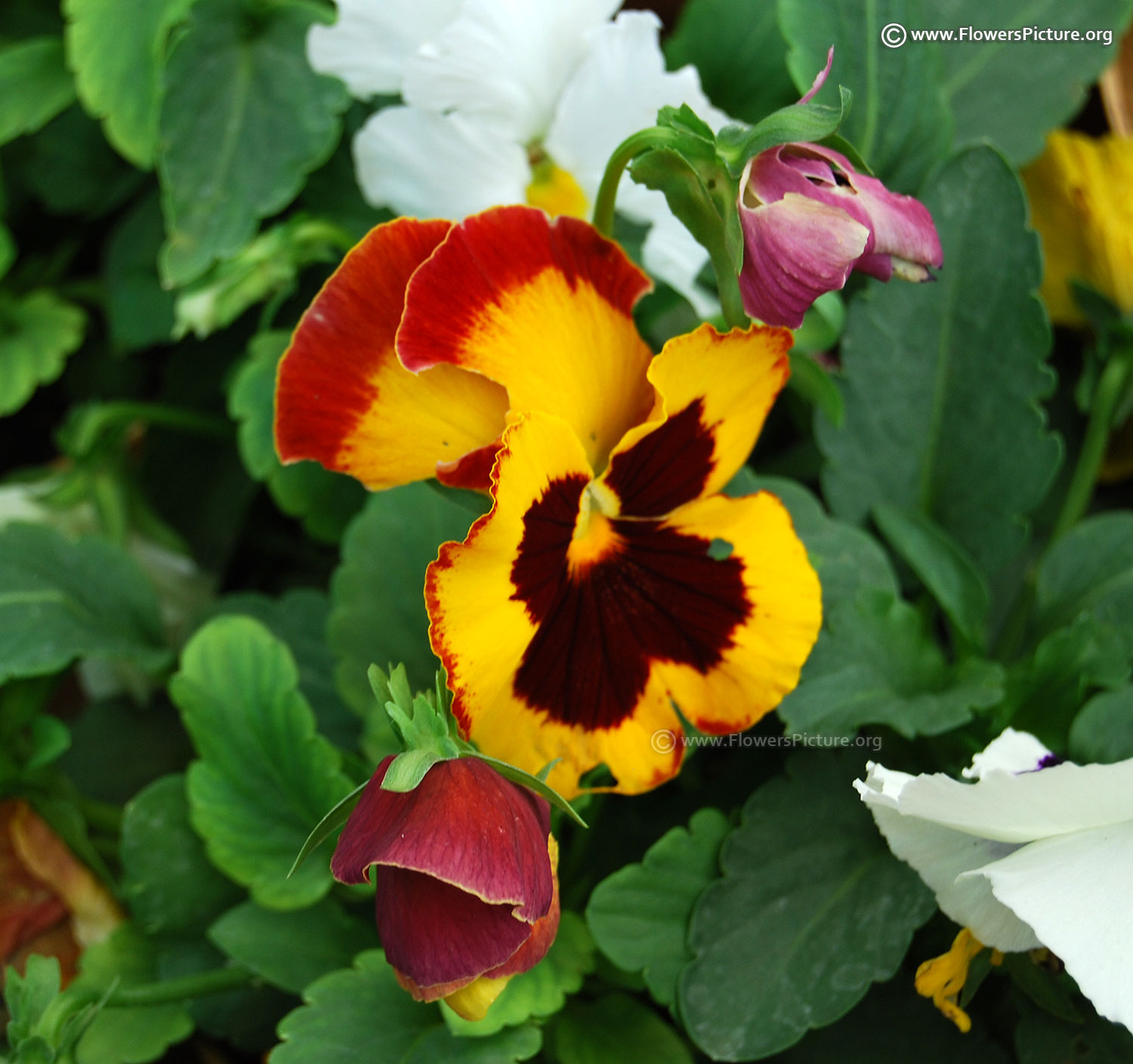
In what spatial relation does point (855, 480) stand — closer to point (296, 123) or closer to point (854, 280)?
point (854, 280)

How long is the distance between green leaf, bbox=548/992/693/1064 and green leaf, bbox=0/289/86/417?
0.60 m

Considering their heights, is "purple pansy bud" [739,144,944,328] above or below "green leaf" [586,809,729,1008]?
above

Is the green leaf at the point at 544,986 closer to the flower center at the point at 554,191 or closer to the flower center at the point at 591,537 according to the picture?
the flower center at the point at 591,537

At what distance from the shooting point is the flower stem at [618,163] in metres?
0.43

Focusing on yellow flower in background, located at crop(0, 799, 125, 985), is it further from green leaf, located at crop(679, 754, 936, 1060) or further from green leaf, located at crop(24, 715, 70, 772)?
green leaf, located at crop(679, 754, 936, 1060)

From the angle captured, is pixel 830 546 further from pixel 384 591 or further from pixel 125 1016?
pixel 125 1016

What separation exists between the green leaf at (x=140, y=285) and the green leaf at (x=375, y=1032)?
1.78 ft

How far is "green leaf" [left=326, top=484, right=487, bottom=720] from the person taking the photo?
2.18 ft

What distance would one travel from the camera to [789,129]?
1.33 feet

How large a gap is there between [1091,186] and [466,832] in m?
0.69

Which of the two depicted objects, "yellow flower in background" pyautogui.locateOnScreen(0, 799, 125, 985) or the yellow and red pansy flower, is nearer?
the yellow and red pansy flower

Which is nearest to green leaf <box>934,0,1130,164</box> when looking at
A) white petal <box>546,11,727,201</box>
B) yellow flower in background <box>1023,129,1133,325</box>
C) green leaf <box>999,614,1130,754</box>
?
yellow flower in background <box>1023,129,1133,325</box>

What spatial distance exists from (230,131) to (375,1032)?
574mm

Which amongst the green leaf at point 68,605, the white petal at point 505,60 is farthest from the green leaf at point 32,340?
the white petal at point 505,60
